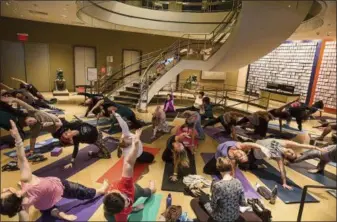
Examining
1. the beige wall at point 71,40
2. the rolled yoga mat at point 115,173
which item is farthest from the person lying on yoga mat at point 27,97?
the rolled yoga mat at point 115,173

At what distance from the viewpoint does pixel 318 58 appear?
84 centimetres

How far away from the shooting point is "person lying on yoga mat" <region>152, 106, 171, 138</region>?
98.8 inches

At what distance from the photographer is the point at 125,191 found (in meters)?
1.36

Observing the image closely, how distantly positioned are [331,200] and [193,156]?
6.27 feet

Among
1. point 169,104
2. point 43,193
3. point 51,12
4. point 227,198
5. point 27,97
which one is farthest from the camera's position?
point 169,104

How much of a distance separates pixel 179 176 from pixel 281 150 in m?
0.98

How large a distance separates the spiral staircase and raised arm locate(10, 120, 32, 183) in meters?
0.59

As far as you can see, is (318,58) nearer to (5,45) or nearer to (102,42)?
(102,42)

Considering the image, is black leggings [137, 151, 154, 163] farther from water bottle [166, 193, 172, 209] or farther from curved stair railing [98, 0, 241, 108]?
curved stair railing [98, 0, 241, 108]

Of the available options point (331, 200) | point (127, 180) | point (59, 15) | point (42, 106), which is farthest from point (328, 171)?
point (42, 106)

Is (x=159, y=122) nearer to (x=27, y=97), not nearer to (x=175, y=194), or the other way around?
(x=175, y=194)

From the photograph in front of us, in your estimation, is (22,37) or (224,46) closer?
(22,37)

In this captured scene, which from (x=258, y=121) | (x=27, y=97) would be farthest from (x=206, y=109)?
(x=27, y=97)

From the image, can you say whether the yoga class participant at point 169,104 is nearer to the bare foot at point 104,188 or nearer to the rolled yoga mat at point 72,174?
the rolled yoga mat at point 72,174
